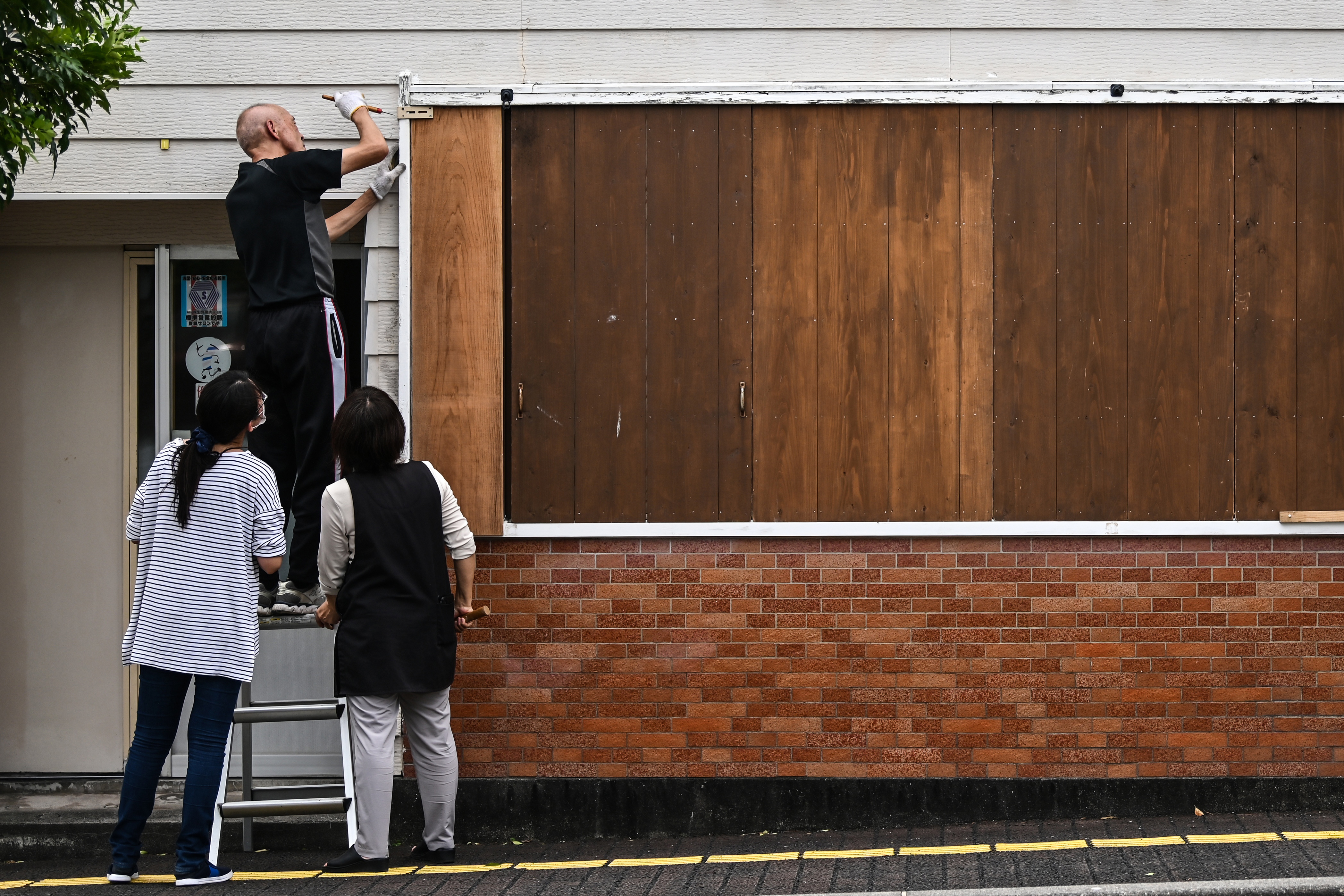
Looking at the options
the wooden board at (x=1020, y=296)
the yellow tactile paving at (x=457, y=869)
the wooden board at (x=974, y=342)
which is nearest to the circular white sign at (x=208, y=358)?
the yellow tactile paving at (x=457, y=869)

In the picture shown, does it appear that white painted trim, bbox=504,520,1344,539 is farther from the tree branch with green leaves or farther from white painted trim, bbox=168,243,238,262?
the tree branch with green leaves

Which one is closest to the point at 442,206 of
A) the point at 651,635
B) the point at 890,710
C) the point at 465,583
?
the point at 465,583

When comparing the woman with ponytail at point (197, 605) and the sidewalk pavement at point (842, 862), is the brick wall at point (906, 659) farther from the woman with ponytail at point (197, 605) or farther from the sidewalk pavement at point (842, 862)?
the woman with ponytail at point (197, 605)

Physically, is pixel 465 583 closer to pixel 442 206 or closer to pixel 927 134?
pixel 442 206

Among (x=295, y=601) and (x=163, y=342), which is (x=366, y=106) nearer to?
(x=163, y=342)

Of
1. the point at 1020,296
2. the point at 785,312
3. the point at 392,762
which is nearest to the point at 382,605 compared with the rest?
the point at 392,762

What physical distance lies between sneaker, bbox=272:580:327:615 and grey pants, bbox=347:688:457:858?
2.55ft

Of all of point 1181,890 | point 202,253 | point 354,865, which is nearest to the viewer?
point 1181,890

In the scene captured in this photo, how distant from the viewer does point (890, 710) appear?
573cm

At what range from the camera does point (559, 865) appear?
17.4 feet

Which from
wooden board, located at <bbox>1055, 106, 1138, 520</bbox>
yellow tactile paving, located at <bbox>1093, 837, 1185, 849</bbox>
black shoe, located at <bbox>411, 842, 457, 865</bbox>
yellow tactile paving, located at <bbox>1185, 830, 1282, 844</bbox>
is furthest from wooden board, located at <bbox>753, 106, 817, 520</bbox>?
yellow tactile paving, located at <bbox>1185, 830, 1282, 844</bbox>

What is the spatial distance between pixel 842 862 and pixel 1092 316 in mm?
2543

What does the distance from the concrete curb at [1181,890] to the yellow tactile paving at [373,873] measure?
5.37 feet

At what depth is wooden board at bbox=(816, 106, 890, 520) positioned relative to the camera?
577cm
